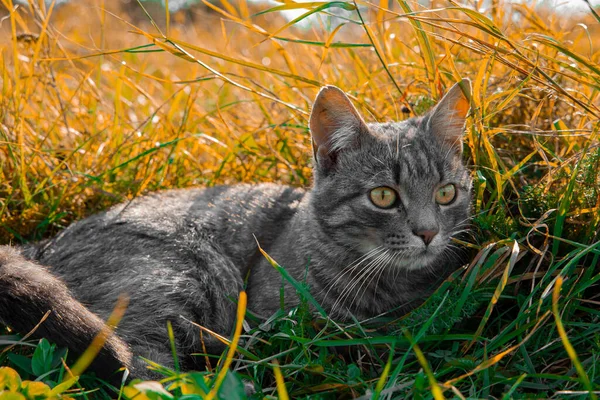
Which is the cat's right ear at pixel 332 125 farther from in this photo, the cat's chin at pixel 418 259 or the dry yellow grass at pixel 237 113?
the cat's chin at pixel 418 259

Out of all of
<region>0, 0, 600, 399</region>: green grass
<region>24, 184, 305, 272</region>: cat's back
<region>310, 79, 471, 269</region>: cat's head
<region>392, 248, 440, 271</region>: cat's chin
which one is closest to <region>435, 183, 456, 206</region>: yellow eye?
<region>310, 79, 471, 269</region>: cat's head

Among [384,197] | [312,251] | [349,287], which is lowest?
[349,287]

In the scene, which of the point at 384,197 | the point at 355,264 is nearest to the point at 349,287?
the point at 355,264

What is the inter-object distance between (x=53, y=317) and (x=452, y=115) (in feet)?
5.79

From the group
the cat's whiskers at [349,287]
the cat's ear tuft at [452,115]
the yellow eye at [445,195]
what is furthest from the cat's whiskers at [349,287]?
the cat's ear tuft at [452,115]

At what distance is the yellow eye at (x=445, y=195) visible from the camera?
7.69 feet

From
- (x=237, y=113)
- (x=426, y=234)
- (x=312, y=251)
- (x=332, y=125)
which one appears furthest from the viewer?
(x=237, y=113)

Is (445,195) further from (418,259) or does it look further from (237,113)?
(237,113)

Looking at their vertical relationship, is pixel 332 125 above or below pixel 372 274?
above

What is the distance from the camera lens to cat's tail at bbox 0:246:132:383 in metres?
1.90

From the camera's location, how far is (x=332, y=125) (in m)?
2.41

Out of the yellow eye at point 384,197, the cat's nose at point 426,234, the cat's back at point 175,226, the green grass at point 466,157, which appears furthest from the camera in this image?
the cat's back at point 175,226

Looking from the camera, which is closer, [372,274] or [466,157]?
[372,274]

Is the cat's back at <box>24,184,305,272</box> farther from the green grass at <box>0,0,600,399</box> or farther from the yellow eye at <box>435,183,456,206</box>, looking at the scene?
the yellow eye at <box>435,183,456,206</box>
